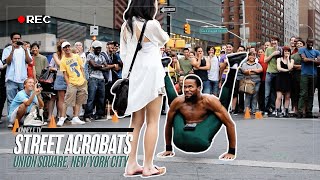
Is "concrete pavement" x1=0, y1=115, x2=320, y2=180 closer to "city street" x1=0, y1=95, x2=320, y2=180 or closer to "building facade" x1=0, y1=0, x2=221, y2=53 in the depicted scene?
"city street" x1=0, y1=95, x2=320, y2=180

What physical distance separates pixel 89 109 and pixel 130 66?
5.13 meters

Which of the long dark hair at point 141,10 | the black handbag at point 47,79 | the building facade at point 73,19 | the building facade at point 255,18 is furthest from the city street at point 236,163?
the building facade at point 255,18

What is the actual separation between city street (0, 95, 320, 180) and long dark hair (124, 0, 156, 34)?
107 cm

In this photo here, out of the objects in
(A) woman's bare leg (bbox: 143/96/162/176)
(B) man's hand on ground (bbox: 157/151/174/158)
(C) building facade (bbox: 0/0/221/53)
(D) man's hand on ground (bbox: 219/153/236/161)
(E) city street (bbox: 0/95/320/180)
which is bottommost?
(E) city street (bbox: 0/95/320/180)

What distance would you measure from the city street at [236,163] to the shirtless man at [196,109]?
13 cm

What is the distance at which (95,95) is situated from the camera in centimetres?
835

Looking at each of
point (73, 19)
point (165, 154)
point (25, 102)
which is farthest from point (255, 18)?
point (165, 154)

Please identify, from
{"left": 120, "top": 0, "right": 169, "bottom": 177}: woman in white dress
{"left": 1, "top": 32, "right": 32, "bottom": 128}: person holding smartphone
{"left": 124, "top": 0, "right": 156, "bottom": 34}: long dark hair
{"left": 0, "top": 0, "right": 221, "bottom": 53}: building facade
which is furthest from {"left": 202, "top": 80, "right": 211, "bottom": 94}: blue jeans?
{"left": 1, "top": 32, "right": 32, "bottom": 128}: person holding smartphone

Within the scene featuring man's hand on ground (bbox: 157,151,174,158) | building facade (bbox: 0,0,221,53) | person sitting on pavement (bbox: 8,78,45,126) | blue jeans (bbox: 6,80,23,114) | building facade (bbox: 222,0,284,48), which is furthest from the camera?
building facade (bbox: 222,0,284,48)

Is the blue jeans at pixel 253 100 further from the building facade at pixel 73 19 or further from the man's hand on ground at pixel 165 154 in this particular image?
the man's hand on ground at pixel 165 154

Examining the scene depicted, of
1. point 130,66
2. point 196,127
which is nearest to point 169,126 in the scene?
point 196,127

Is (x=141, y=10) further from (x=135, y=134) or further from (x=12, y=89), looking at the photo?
(x=12, y=89)

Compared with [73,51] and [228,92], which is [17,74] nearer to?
[73,51]

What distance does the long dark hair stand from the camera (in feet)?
10.5
